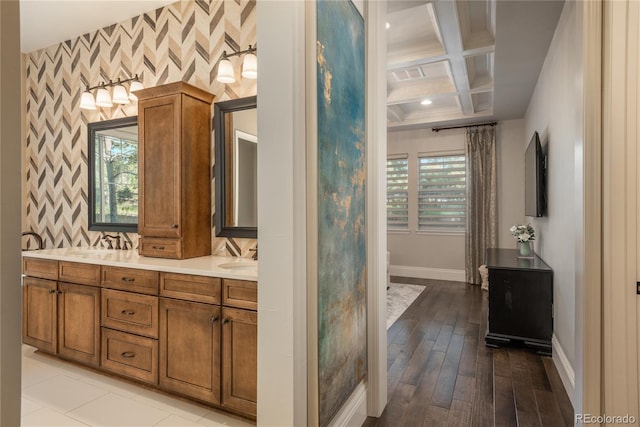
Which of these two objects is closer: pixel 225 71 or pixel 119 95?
pixel 225 71

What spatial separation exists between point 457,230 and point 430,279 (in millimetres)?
982

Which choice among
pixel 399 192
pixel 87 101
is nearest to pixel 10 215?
pixel 87 101

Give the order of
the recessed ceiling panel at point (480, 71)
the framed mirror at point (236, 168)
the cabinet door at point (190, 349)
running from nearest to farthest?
the cabinet door at point (190, 349), the framed mirror at point (236, 168), the recessed ceiling panel at point (480, 71)

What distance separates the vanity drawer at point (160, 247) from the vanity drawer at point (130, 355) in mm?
603

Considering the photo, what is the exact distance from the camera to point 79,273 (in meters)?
2.63

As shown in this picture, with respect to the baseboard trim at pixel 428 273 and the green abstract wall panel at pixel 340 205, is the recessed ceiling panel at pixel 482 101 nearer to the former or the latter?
the baseboard trim at pixel 428 273

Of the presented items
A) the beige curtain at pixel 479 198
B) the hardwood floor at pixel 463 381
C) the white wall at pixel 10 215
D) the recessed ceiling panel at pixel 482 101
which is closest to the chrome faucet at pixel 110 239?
the hardwood floor at pixel 463 381

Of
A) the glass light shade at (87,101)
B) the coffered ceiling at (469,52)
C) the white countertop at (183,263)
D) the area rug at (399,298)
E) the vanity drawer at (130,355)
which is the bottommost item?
the area rug at (399,298)

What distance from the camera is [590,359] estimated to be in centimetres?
150

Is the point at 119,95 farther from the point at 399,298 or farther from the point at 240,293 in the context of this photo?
the point at 399,298

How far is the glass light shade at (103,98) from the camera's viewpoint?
10.6 ft

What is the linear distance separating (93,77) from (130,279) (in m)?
2.26

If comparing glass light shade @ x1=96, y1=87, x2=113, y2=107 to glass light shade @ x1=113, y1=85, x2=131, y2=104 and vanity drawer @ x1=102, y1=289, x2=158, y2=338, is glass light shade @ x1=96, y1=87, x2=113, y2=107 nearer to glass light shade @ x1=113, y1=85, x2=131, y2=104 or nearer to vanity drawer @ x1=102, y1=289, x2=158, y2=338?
glass light shade @ x1=113, y1=85, x2=131, y2=104

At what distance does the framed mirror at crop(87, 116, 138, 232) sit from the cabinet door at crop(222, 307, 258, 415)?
1.73 metres
